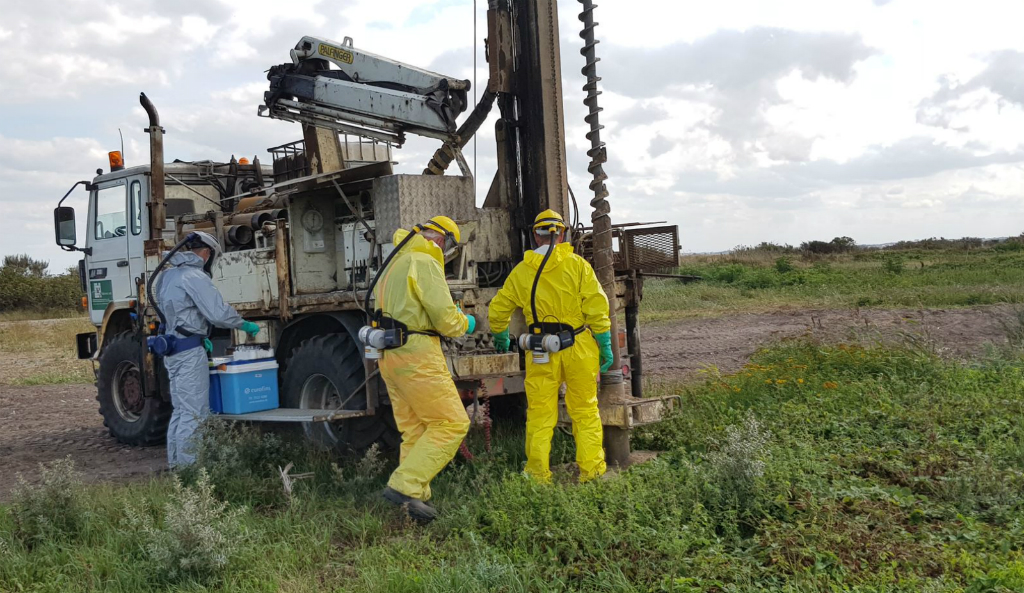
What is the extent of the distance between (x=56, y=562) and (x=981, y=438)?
245 inches

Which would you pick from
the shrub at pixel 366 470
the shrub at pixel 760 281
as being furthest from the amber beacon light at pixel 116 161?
the shrub at pixel 760 281

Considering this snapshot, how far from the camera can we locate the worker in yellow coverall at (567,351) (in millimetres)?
6043

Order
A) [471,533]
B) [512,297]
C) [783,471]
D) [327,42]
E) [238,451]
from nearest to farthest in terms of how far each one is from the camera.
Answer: [471,533] < [783,471] < [512,297] < [238,451] < [327,42]

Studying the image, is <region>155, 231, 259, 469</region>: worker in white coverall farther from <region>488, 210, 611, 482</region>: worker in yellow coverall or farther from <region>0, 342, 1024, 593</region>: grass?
<region>488, 210, 611, 482</region>: worker in yellow coverall

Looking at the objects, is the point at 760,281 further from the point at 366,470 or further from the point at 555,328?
the point at 366,470

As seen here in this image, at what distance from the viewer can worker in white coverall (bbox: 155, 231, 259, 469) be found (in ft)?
24.4

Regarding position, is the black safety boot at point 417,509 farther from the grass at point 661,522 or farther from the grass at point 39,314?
the grass at point 39,314

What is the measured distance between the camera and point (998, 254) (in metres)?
32.8

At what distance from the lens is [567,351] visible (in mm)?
6055

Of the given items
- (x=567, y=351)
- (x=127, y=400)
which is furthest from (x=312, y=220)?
(x=127, y=400)

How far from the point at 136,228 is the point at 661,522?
7.09 metres

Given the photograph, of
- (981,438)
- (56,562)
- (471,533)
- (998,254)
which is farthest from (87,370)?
(998,254)

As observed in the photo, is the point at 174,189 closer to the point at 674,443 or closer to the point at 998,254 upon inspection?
the point at 674,443

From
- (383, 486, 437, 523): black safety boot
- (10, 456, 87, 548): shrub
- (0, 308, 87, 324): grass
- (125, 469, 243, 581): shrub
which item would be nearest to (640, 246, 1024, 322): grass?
(383, 486, 437, 523): black safety boot
